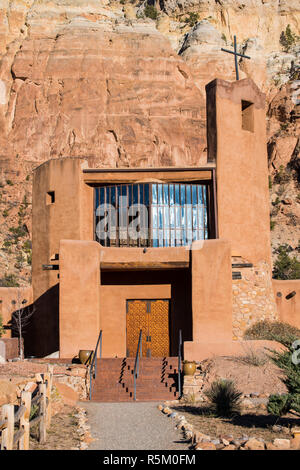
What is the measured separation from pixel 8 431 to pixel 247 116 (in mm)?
20708

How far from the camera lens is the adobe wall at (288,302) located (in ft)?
83.7

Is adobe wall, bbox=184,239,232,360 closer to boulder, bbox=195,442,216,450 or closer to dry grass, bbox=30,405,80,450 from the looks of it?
dry grass, bbox=30,405,80,450

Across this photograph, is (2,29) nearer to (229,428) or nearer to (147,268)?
(147,268)

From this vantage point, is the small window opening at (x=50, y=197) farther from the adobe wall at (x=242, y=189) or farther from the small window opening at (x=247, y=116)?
the small window opening at (x=247, y=116)

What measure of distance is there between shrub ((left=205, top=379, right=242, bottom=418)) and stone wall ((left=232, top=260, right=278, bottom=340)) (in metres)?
7.92

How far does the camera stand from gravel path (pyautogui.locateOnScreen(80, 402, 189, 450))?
10.9 meters

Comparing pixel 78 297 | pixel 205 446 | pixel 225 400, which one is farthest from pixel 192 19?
pixel 205 446

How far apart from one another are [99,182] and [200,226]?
4.40 metres

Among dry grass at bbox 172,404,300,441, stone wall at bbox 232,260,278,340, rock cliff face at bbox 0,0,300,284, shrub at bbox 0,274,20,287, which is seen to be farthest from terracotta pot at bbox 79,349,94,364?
rock cliff face at bbox 0,0,300,284

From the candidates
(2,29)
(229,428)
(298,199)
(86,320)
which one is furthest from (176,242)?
(2,29)

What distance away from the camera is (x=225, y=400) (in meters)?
14.2

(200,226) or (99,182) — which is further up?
(99,182)

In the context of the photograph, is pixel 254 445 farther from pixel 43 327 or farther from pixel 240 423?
pixel 43 327

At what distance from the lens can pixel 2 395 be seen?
1396 cm
